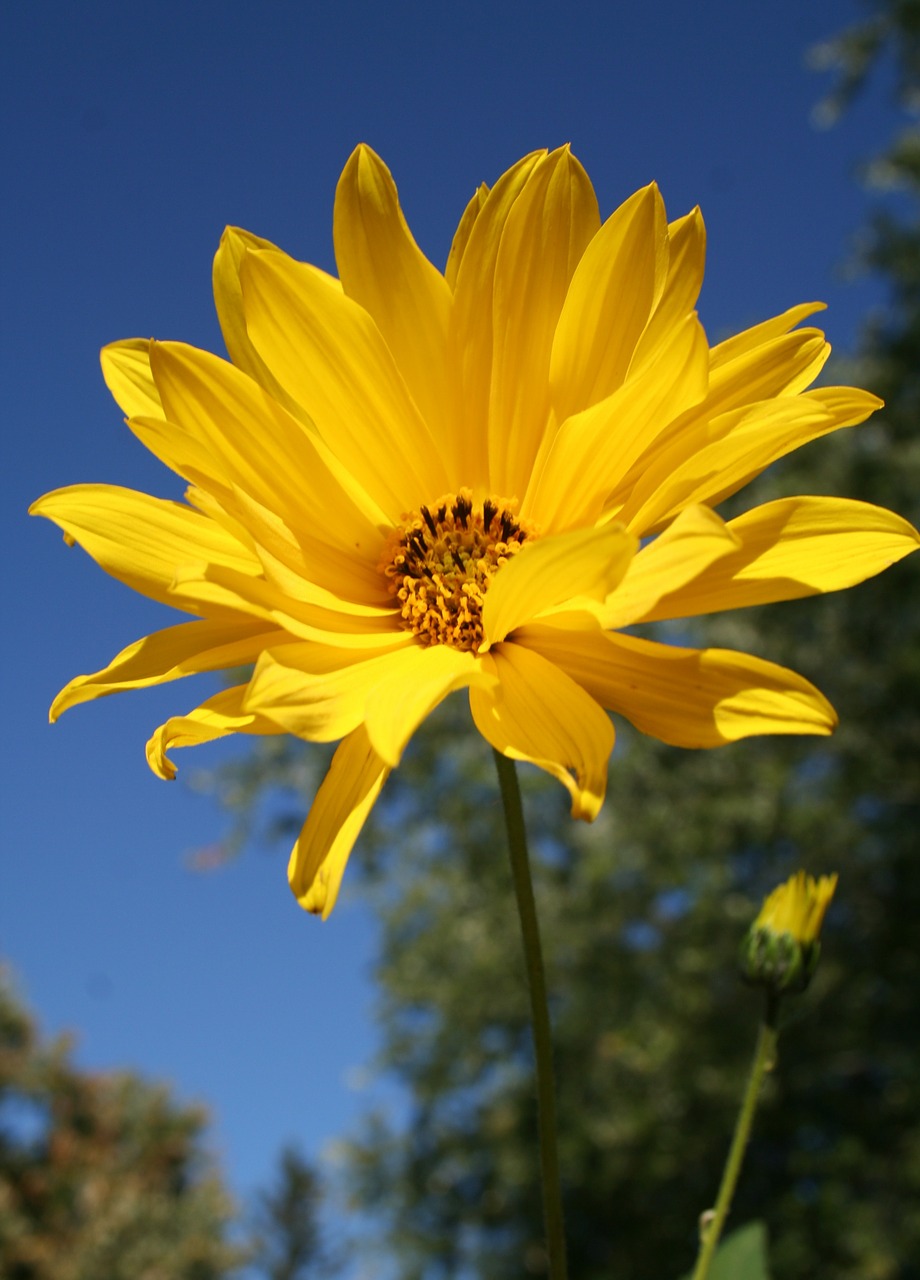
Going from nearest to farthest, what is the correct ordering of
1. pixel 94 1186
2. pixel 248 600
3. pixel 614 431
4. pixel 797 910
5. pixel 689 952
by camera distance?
1. pixel 248 600
2. pixel 614 431
3. pixel 797 910
4. pixel 689 952
5. pixel 94 1186

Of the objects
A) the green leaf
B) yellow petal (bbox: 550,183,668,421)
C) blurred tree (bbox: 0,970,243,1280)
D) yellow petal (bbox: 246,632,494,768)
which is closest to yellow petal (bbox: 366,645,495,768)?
yellow petal (bbox: 246,632,494,768)

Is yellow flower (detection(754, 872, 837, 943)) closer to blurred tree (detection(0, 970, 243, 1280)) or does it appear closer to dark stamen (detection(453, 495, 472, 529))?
dark stamen (detection(453, 495, 472, 529))

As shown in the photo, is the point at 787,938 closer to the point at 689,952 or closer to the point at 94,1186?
the point at 689,952

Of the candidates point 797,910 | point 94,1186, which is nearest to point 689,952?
point 797,910

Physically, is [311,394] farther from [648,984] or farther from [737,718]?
[648,984]

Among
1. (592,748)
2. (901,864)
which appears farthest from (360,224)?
(901,864)

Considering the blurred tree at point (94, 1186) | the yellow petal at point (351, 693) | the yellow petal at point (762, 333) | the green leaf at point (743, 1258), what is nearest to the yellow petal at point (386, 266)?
the yellow petal at point (762, 333)

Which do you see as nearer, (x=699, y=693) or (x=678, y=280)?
(x=699, y=693)
